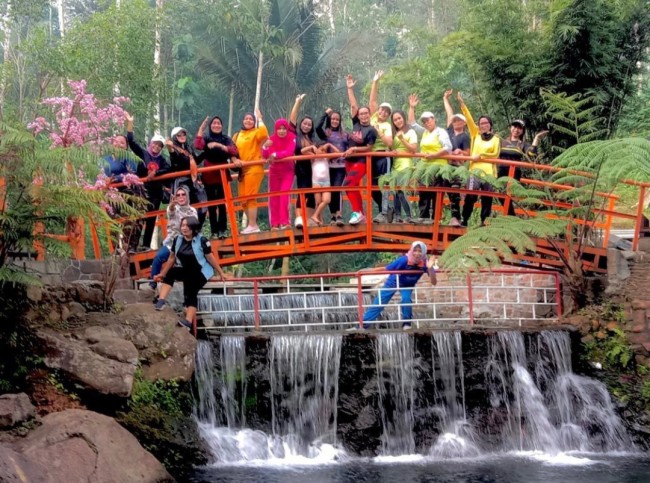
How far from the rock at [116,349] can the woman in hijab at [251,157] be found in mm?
3458

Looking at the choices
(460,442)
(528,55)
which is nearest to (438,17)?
(528,55)

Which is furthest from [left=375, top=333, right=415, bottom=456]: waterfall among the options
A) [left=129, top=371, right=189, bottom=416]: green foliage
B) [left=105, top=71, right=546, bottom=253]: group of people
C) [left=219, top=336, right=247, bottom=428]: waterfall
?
[left=129, top=371, right=189, bottom=416]: green foliage

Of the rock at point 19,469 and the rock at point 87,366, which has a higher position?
the rock at point 87,366

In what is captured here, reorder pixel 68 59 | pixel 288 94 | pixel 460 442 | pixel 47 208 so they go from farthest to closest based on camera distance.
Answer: pixel 288 94 → pixel 68 59 → pixel 460 442 → pixel 47 208

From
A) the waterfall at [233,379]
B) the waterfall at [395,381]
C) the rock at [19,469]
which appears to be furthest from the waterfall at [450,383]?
the rock at [19,469]

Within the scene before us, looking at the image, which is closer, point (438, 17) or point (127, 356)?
point (127, 356)

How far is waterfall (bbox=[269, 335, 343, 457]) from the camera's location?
12875 millimetres

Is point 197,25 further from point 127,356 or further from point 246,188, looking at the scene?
point 127,356

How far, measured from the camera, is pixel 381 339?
43.1ft

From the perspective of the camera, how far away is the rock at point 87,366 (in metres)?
10.8

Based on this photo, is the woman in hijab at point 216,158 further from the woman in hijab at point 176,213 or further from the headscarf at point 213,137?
the woman in hijab at point 176,213

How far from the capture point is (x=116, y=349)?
1135 centimetres

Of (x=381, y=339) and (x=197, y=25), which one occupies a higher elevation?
(x=197, y=25)

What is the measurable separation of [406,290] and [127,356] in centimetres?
429
